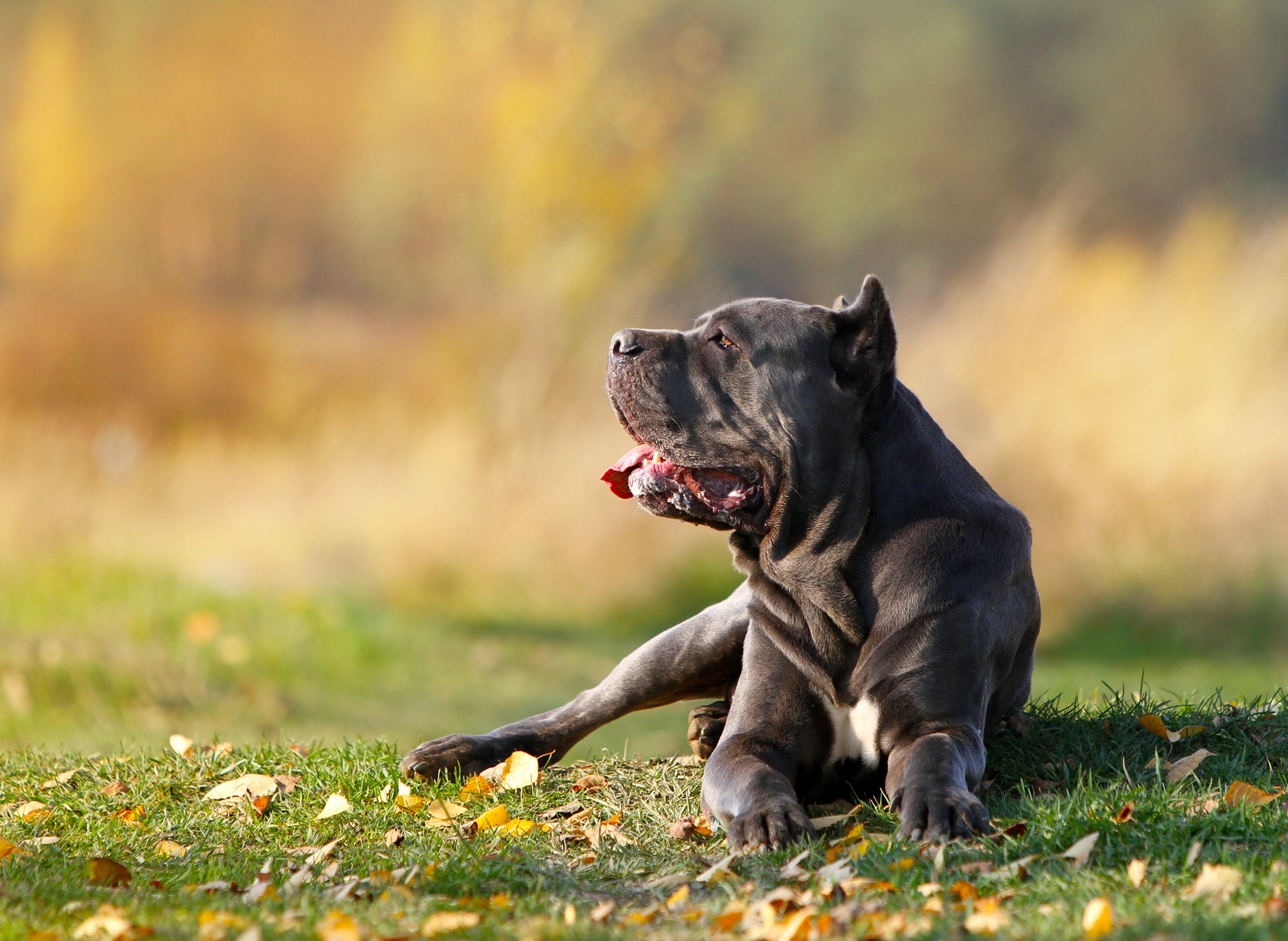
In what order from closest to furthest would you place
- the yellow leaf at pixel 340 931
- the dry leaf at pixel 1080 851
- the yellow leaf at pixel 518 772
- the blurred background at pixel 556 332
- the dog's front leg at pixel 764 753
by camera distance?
1. the yellow leaf at pixel 340 931
2. the dry leaf at pixel 1080 851
3. the dog's front leg at pixel 764 753
4. the yellow leaf at pixel 518 772
5. the blurred background at pixel 556 332

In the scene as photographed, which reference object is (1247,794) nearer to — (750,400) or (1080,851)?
(1080,851)

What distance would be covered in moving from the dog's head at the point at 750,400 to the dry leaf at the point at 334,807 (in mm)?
1358

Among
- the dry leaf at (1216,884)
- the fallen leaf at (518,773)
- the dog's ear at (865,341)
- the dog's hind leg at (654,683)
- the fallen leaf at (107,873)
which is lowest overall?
the dry leaf at (1216,884)

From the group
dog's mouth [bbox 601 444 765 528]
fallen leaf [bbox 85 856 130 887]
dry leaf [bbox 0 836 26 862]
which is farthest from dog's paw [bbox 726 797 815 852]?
dry leaf [bbox 0 836 26 862]

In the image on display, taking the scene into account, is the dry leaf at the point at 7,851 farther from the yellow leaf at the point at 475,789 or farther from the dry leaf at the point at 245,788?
the yellow leaf at the point at 475,789

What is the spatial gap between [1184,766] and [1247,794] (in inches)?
12.7

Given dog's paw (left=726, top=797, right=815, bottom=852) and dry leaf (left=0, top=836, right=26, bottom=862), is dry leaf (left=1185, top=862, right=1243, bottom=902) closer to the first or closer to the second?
dog's paw (left=726, top=797, right=815, bottom=852)

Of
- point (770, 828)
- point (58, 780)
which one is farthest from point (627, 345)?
point (58, 780)

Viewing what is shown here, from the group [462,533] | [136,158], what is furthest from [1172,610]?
[136,158]

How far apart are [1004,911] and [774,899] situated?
1.60 feet

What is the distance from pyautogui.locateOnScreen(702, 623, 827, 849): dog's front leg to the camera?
3.22 m

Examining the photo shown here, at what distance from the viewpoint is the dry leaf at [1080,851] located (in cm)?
293

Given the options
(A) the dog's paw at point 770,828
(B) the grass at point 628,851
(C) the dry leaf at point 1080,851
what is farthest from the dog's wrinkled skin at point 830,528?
(C) the dry leaf at point 1080,851

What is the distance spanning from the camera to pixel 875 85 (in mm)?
14234
